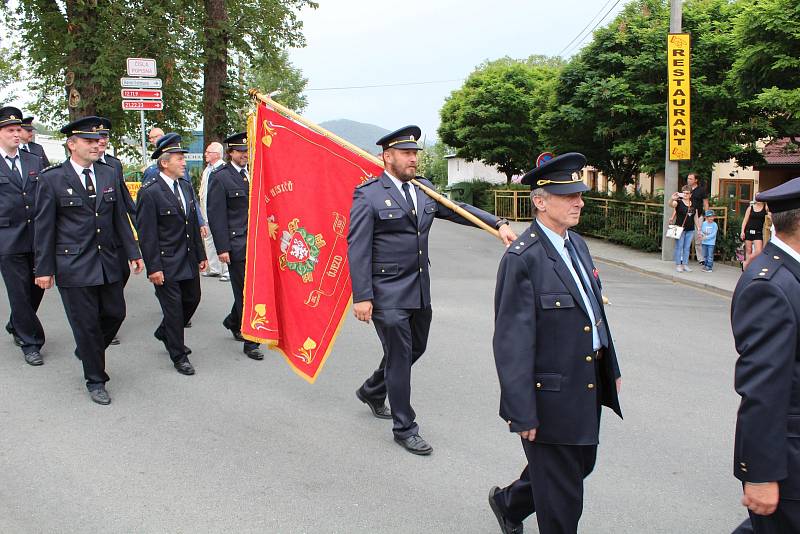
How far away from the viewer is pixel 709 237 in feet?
45.8

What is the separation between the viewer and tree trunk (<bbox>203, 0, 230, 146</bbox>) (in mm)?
16484

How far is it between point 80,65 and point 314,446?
42.7 ft

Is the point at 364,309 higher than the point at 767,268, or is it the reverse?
the point at 767,268

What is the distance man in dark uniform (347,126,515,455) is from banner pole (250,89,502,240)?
91mm

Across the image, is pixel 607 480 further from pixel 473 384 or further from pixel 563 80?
pixel 563 80

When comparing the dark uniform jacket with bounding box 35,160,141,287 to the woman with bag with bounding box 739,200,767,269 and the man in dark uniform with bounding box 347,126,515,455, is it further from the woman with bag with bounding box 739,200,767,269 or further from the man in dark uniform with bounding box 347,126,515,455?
the woman with bag with bounding box 739,200,767,269

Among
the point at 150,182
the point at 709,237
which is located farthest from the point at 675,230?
the point at 150,182

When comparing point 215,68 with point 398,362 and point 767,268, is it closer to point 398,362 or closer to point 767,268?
point 398,362

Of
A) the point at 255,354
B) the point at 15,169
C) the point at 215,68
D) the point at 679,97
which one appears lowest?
the point at 255,354

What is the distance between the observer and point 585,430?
3.04 meters

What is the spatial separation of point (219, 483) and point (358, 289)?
1453mm

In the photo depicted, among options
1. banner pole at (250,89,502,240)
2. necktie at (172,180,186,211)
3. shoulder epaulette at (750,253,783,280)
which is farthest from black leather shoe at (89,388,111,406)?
shoulder epaulette at (750,253,783,280)

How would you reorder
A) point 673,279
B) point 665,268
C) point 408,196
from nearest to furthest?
point 408,196
point 673,279
point 665,268

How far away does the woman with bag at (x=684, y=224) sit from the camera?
1399cm
